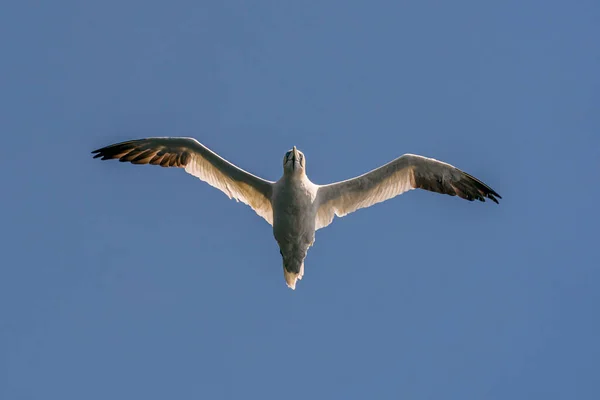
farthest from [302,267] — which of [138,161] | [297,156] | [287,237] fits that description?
[138,161]

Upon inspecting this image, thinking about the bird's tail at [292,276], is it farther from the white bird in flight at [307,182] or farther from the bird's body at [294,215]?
the bird's body at [294,215]

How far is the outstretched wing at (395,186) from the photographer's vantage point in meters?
25.2

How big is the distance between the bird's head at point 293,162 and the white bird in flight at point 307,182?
441mm

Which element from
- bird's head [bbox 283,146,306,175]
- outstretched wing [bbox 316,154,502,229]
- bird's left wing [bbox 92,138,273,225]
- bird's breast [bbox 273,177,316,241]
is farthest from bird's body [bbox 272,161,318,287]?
bird's left wing [bbox 92,138,273,225]

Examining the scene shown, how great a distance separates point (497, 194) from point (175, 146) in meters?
6.90

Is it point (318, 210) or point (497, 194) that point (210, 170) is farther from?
point (497, 194)

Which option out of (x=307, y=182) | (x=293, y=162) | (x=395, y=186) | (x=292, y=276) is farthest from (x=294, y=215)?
(x=395, y=186)

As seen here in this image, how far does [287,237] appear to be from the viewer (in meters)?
24.7

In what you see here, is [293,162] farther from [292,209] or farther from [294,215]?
[294,215]

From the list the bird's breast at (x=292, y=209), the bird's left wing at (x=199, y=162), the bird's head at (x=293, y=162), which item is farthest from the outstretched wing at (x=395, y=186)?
the bird's left wing at (x=199, y=162)

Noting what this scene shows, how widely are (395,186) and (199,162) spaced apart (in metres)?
4.17

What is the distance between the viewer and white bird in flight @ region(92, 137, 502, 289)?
82.2 feet

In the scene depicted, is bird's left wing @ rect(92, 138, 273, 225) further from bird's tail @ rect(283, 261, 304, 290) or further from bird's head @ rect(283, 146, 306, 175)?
bird's tail @ rect(283, 261, 304, 290)

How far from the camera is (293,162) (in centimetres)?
2423
